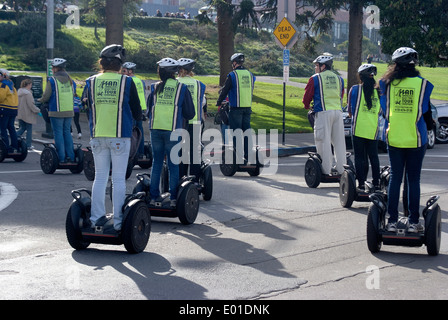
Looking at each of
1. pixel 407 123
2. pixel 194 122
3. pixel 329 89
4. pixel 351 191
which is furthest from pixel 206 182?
pixel 407 123

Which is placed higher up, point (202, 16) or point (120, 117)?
point (202, 16)

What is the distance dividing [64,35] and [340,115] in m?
37.3

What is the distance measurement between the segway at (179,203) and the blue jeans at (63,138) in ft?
15.8

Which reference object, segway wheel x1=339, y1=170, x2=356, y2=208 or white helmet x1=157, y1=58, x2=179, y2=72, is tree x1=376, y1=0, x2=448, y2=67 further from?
white helmet x1=157, y1=58, x2=179, y2=72

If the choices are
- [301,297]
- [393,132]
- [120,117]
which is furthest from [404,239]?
[120,117]

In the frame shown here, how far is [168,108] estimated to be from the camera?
31.4 ft

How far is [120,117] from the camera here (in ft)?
26.0

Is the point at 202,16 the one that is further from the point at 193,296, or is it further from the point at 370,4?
the point at 193,296

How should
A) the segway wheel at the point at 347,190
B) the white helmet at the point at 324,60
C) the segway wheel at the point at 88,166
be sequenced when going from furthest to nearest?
the segway wheel at the point at 88,166 → the white helmet at the point at 324,60 → the segway wheel at the point at 347,190

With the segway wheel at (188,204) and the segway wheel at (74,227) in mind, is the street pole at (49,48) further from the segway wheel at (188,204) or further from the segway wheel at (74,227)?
the segway wheel at (74,227)

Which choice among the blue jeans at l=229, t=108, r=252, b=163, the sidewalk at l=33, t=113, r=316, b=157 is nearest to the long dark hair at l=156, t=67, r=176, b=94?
the blue jeans at l=229, t=108, r=252, b=163

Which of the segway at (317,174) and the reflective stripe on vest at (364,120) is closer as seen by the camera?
the reflective stripe on vest at (364,120)

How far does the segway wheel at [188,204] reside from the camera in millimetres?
9422

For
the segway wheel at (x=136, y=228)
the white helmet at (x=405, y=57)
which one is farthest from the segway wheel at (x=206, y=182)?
the white helmet at (x=405, y=57)
